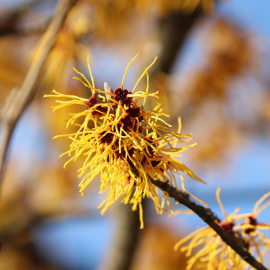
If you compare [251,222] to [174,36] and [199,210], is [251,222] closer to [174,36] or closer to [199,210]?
[199,210]

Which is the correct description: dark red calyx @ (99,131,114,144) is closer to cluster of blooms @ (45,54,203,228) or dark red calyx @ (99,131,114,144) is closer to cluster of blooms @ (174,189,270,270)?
cluster of blooms @ (45,54,203,228)

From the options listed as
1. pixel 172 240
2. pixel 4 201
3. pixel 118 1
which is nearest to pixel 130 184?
pixel 118 1

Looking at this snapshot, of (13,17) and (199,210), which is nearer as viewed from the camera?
(199,210)

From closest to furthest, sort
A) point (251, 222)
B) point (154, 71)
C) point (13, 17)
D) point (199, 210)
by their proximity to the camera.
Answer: point (199, 210), point (251, 222), point (13, 17), point (154, 71)

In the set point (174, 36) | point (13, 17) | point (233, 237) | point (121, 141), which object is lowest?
point (233, 237)

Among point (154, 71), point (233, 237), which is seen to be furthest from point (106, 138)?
point (154, 71)

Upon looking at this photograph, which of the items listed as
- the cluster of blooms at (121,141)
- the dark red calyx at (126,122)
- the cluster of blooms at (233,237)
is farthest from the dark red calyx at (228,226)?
the dark red calyx at (126,122)

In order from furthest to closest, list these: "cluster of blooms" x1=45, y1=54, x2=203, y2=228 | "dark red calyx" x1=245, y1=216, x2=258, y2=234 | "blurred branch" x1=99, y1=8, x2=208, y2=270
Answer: "blurred branch" x1=99, y1=8, x2=208, y2=270
"dark red calyx" x1=245, y1=216, x2=258, y2=234
"cluster of blooms" x1=45, y1=54, x2=203, y2=228

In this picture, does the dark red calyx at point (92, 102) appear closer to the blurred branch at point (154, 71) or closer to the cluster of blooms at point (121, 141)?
the cluster of blooms at point (121, 141)

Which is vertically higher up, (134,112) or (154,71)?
(154,71)

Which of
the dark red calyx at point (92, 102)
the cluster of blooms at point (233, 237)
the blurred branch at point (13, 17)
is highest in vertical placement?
the blurred branch at point (13, 17)

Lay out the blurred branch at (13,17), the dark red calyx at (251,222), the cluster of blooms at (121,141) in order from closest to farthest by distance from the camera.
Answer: the cluster of blooms at (121,141)
the dark red calyx at (251,222)
the blurred branch at (13,17)

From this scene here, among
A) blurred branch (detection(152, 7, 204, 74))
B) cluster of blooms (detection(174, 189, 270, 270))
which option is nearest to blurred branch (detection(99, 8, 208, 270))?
blurred branch (detection(152, 7, 204, 74))
